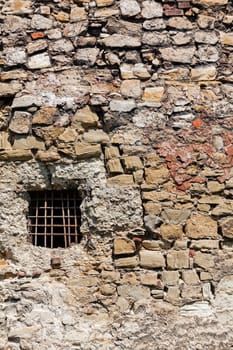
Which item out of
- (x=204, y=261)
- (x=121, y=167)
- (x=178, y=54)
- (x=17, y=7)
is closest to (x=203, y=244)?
(x=204, y=261)

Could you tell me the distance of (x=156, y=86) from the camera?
189 inches

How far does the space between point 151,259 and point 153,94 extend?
126cm

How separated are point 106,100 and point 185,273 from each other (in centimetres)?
143

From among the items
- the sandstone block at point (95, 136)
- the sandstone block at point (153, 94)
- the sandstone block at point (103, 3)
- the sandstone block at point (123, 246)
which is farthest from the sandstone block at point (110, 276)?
the sandstone block at point (103, 3)

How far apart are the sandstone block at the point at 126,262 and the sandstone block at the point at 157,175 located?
591mm

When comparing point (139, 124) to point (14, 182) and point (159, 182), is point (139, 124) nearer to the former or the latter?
point (159, 182)

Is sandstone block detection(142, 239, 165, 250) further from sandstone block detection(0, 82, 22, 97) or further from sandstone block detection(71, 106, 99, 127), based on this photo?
sandstone block detection(0, 82, 22, 97)

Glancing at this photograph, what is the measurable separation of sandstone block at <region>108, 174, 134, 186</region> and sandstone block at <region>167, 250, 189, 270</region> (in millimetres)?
600

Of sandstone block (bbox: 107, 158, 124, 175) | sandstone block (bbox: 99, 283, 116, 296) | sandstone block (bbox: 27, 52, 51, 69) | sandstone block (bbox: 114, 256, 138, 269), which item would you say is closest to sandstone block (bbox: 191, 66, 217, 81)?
sandstone block (bbox: 107, 158, 124, 175)

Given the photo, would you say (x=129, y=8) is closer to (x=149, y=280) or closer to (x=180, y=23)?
(x=180, y=23)

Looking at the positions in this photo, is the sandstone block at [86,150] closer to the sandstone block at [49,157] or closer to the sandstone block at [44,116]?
the sandstone block at [49,157]

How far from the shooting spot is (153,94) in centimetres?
477

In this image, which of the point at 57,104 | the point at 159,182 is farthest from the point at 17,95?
the point at 159,182

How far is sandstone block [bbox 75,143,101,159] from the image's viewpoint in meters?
4.66
